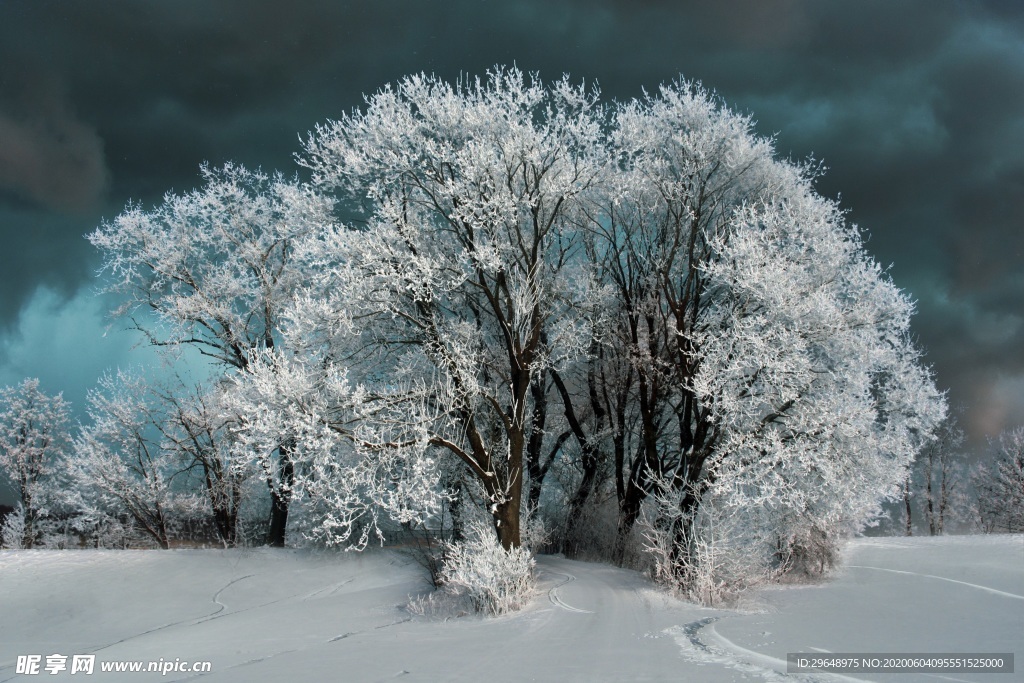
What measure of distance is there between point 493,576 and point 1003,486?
1316 inches

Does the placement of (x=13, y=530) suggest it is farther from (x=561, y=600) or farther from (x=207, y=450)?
(x=561, y=600)

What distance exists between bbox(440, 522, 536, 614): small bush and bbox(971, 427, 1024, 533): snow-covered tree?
31.4 meters

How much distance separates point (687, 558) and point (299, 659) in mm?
7329

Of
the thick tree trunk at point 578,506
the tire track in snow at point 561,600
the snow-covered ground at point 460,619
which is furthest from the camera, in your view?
the thick tree trunk at point 578,506

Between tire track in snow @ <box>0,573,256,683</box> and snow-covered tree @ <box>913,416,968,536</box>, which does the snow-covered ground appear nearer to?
tire track in snow @ <box>0,573,256,683</box>

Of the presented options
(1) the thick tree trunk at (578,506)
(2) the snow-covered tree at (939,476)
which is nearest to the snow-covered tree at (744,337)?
(1) the thick tree trunk at (578,506)

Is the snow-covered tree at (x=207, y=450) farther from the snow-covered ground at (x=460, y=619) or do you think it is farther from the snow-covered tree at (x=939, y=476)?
the snow-covered tree at (x=939, y=476)

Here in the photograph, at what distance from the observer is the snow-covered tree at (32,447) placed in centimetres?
2766

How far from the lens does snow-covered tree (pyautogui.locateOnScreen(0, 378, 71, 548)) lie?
2766 centimetres

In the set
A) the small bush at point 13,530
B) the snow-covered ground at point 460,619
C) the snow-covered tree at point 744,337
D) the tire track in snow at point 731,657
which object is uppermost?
the snow-covered tree at point 744,337

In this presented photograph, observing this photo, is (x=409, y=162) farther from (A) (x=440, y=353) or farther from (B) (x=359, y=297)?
(A) (x=440, y=353)

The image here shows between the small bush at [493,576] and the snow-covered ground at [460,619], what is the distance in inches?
16.7

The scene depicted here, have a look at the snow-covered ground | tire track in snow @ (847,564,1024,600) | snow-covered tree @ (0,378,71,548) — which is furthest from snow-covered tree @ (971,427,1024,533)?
snow-covered tree @ (0,378,71,548)

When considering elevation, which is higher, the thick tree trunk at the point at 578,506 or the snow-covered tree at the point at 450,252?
the snow-covered tree at the point at 450,252
